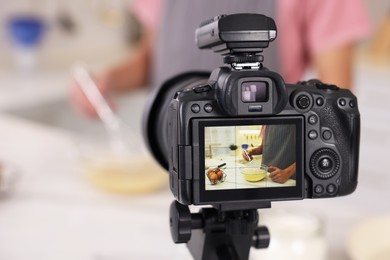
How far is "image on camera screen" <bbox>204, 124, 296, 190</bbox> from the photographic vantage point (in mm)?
707

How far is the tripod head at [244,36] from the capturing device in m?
0.70

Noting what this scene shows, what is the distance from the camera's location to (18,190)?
1.39 meters

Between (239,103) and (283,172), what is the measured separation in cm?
9

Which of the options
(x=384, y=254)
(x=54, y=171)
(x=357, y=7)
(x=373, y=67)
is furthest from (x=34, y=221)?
(x=373, y=67)

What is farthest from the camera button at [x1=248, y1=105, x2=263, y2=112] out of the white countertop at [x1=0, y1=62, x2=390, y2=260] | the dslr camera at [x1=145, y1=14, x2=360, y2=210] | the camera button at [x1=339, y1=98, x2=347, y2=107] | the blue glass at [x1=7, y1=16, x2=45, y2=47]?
the blue glass at [x1=7, y1=16, x2=45, y2=47]

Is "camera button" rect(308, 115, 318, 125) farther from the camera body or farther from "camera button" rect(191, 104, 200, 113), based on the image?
"camera button" rect(191, 104, 200, 113)

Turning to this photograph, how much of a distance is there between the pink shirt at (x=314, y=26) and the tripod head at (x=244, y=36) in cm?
90

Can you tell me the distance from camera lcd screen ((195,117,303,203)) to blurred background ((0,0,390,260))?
0.18 metres

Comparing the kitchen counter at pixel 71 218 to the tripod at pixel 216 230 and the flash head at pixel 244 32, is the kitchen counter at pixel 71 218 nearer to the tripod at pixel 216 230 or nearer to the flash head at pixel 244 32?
the tripod at pixel 216 230

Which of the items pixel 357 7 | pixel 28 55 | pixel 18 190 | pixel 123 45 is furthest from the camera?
pixel 123 45

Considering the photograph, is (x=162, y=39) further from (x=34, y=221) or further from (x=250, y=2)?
(x=34, y=221)

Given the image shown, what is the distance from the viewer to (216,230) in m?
0.83

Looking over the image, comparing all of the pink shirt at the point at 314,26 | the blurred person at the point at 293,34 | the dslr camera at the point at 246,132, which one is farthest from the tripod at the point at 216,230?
the pink shirt at the point at 314,26

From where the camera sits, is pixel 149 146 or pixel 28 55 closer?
pixel 149 146
